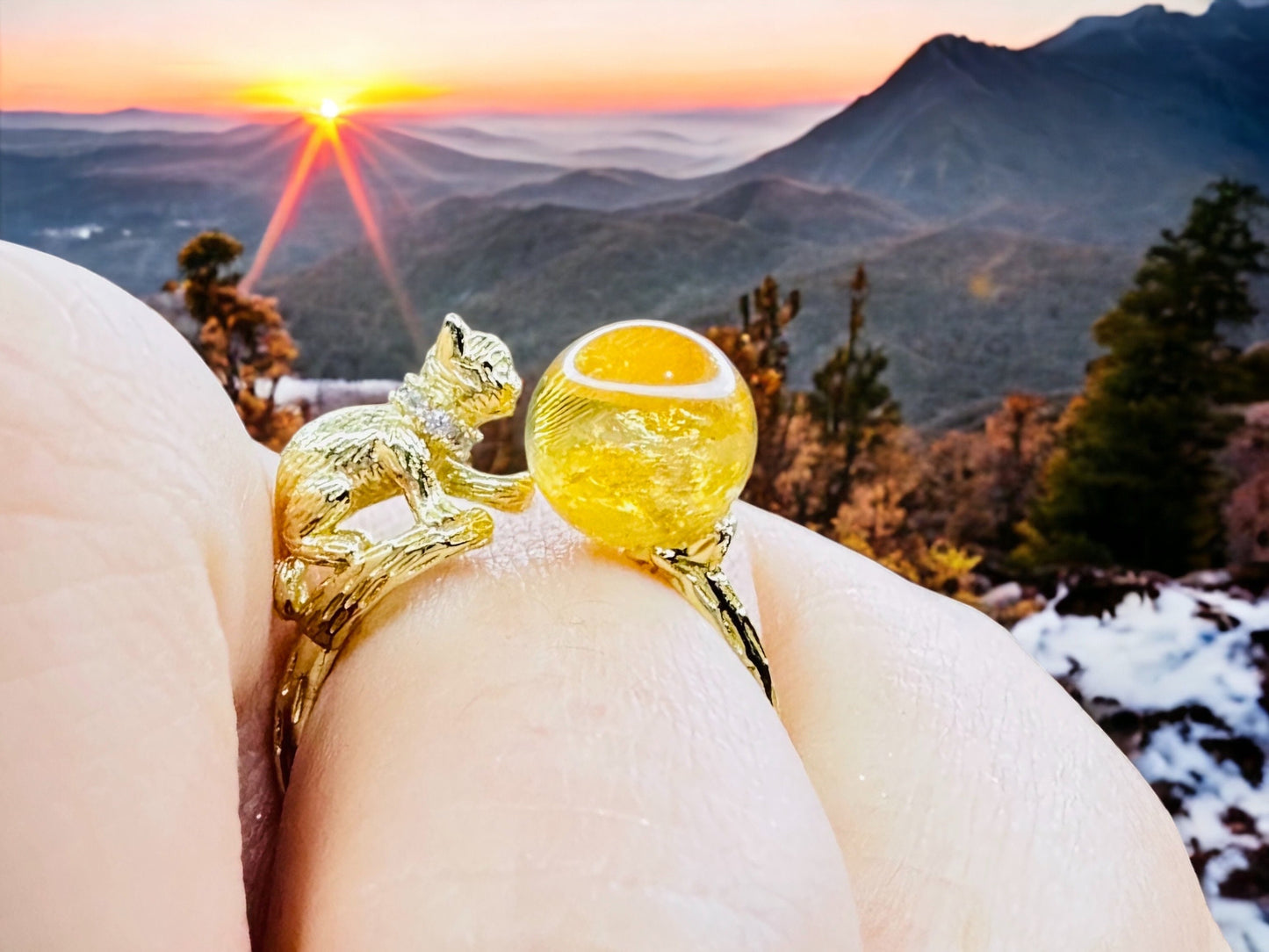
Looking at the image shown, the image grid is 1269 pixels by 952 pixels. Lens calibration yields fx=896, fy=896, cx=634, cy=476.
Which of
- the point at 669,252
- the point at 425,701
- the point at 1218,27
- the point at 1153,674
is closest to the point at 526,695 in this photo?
the point at 425,701

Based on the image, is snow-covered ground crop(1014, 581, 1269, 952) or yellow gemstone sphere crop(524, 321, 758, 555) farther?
snow-covered ground crop(1014, 581, 1269, 952)

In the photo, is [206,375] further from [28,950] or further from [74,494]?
[28,950]

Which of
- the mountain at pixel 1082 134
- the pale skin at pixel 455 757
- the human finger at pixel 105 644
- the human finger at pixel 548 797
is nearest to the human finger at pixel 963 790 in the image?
the pale skin at pixel 455 757

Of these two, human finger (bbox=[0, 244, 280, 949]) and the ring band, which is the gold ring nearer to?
the ring band

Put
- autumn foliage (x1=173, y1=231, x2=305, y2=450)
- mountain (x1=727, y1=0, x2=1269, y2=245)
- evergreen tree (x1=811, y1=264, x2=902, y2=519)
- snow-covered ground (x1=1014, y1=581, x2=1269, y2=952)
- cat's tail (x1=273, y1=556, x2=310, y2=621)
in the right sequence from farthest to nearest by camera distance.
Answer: mountain (x1=727, y1=0, x2=1269, y2=245) → evergreen tree (x1=811, y1=264, x2=902, y2=519) → autumn foliage (x1=173, y1=231, x2=305, y2=450) → snow-covered ground (x1=1014, y1=581, x2=1269, y2=952) → cat's tail (x1=273, y1=556, x2=310, y2=621)

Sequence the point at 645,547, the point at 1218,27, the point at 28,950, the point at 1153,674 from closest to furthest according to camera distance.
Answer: the point at 28,950 → the point at 645,547 → the point at 1153,674 → the point at 1218,27

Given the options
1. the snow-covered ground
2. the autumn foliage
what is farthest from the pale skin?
the autumn foliage

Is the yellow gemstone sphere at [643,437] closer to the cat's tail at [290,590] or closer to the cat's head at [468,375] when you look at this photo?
the cat's head at [468,375]
